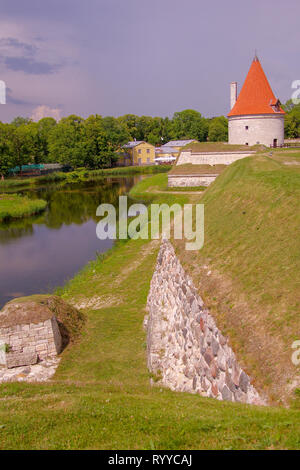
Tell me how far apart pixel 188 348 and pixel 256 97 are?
35913mm

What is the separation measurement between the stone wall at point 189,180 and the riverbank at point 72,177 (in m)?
27.7

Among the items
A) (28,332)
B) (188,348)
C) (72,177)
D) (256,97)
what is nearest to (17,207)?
(256,97)

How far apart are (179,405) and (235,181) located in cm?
1049

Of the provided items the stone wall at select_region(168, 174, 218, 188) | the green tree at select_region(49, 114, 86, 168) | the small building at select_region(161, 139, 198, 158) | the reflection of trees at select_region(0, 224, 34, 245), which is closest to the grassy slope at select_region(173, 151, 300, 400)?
the reflection of trees at select_region(0, 224, 34, 245)

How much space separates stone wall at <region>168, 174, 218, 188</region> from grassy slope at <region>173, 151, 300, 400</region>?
24.0 metres

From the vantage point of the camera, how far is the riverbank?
192ft

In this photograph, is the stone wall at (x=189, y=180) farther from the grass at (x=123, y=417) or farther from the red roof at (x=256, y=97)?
the grass at (x=123, y=417)

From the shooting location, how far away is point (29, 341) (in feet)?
34.0

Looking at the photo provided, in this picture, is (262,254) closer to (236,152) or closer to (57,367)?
(57,367)

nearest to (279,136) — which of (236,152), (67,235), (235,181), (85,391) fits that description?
(236,152)

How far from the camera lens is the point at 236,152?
38.2 meters

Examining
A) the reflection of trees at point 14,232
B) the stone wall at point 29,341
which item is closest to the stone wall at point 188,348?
the stone wall at point 29,341

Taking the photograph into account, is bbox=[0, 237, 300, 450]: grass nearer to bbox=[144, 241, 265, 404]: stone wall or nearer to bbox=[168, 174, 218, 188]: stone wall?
bbox=[144, 241, 265, 404]: stone wall

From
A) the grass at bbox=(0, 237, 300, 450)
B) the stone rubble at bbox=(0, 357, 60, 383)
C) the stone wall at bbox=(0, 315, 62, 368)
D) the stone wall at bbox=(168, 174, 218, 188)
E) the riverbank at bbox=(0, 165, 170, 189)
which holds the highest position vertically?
the riverbank at bbox=(0, 165, 170, 189)
